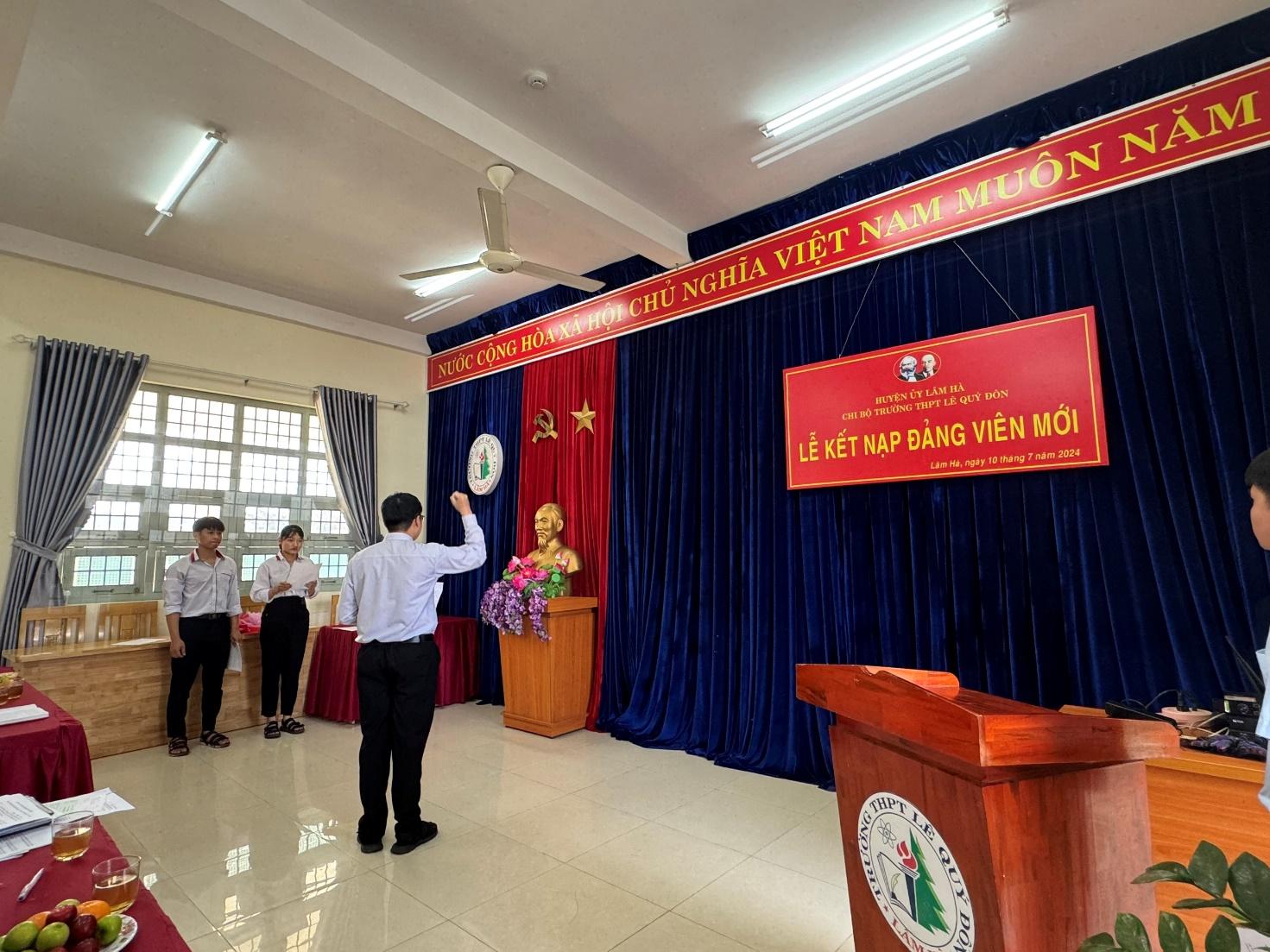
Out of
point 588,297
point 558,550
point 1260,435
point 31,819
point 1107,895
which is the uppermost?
point 588,297

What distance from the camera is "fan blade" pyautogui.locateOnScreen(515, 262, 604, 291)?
372 cm

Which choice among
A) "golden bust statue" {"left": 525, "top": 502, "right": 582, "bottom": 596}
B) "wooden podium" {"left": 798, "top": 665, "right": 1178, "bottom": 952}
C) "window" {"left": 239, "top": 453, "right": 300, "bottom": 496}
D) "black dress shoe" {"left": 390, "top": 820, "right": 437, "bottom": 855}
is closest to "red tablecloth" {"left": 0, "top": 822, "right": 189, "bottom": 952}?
"wooden podium" {"left": 798, "top": 665, "right": 1178, "bottom": 952}

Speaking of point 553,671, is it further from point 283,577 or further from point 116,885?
point 116,885

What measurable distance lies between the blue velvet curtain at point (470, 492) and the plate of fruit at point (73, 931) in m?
4.73

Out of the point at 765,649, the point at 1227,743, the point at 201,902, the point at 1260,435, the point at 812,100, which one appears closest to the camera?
the point at 1227,743

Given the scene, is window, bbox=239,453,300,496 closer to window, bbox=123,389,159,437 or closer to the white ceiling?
window, bbox=123,389,159,437

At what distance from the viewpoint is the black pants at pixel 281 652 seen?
4.78 metres

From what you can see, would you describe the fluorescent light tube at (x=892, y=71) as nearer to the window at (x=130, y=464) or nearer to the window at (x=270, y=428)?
→ the window at (x=270, y=428)

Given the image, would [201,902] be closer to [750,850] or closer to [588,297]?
[750,850]

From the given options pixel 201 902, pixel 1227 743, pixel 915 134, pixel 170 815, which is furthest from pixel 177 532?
pixel 1227 743

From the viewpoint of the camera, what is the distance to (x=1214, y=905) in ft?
2.23

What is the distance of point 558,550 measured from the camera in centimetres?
→ 518

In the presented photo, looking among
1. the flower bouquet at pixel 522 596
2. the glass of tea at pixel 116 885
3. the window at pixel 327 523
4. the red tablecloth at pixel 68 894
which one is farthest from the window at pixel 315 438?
the glass of tea at pixel 116 885

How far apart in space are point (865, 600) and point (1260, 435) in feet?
6.08
